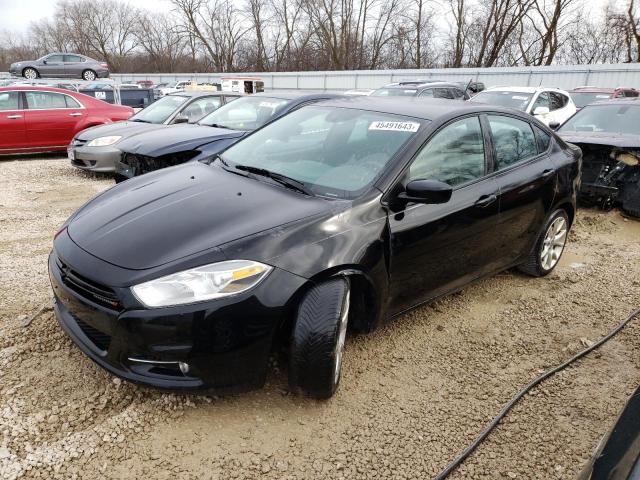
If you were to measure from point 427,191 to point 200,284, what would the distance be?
1.32 m

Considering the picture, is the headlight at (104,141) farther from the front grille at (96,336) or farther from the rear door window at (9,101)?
the front grille at (96,336)

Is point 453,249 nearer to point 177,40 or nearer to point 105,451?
point 105,451

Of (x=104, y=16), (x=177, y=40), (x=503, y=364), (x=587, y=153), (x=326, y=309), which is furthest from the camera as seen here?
(x=104, y=16)

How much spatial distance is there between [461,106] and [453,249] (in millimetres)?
1089

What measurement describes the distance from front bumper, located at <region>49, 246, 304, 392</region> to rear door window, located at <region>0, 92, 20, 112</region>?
846cm

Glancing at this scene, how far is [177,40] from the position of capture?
173 feet

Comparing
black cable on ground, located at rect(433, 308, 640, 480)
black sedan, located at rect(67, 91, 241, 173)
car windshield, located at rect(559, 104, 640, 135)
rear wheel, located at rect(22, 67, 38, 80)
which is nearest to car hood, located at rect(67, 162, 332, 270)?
black cable on ground, located at rect(433, 308, 640, 480)

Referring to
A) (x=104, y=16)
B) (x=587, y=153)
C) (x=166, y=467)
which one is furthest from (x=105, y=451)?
(x=104, y=16)

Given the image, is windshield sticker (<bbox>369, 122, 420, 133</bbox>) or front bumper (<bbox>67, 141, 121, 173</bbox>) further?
front bumper (<bbox>67, 141, 121, 173</bbox>)

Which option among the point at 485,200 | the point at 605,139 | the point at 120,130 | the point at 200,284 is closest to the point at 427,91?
the point at 605,139

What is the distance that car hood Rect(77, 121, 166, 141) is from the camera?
723cm

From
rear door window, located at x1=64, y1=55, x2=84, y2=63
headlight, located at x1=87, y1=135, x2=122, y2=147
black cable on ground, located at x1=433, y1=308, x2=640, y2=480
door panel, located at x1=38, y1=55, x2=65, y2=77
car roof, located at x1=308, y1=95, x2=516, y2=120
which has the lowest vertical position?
black cable on ground, located at x1=433, y1=308, x2=640, y2=480

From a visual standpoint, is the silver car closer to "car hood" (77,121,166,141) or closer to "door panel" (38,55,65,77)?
"door panel" (38,55,65,77)

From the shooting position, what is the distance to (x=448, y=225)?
3047 millimetres
